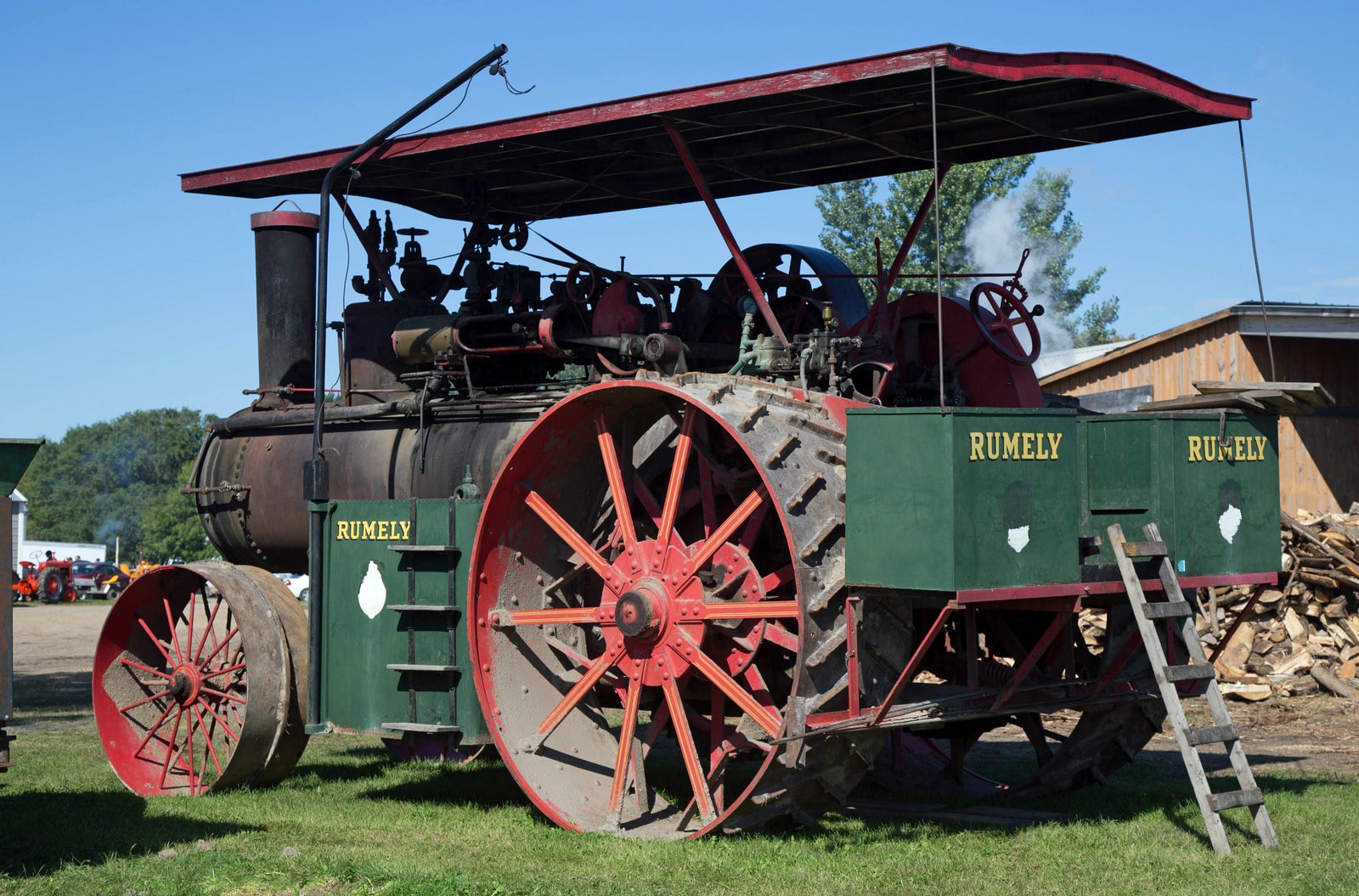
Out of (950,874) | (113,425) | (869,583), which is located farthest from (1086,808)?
(113,425)

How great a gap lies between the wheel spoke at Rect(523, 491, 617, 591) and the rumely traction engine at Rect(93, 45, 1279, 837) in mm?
20

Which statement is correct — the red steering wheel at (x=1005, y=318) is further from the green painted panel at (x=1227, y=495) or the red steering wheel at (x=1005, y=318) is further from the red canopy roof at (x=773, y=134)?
the green painted panel at (x=1227, y=495)

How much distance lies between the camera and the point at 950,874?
727 centimetres

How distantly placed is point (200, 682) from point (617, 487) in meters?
3.79

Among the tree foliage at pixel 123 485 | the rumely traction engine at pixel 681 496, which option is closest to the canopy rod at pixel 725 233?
the rumely traction engine at pixel 681 496

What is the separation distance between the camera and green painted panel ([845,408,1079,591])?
7.15 m

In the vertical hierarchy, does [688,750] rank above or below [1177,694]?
below

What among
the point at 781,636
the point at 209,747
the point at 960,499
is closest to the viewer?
the point at 960,499

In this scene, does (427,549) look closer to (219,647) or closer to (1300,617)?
(219,647)

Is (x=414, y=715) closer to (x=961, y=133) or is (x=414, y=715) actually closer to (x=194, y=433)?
(x=961, y=133)

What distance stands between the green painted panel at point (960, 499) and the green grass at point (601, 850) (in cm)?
140

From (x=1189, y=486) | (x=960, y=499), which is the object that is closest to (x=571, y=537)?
(x=960, y=499)

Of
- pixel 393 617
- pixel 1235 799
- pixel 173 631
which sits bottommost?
pixel 1235 799

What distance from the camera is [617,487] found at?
892 centimetres
